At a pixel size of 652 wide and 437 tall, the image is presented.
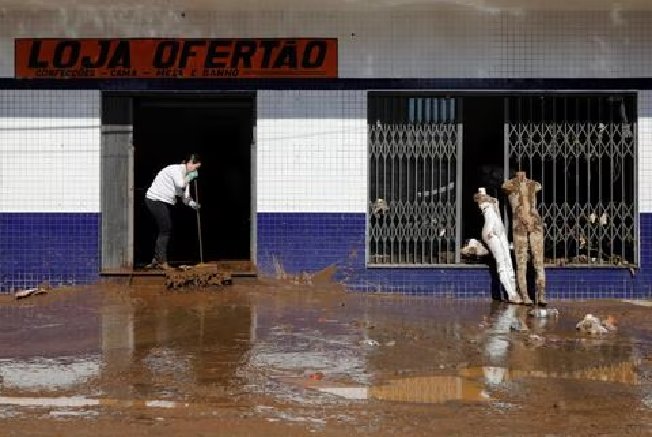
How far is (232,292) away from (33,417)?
5.15 m

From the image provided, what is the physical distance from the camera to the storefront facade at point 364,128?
1088 cm

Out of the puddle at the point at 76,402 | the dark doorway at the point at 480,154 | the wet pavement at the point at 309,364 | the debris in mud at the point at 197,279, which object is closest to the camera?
the wet pavement at the point at 309,364

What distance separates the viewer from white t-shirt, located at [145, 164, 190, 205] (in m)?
11.6

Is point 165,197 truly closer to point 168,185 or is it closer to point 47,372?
point 168,185

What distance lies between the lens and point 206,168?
16453mm

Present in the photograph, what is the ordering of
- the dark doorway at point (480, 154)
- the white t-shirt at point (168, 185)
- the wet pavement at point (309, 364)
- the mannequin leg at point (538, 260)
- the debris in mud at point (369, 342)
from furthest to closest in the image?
the white t-shirt at point (168, 185)
the dark doorway at point (480, 154)
the mannequin leg at point (538, 260)
the debris in mud at point (369, 342)
the wet pavement at point (309, 364)

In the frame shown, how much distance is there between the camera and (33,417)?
564cm

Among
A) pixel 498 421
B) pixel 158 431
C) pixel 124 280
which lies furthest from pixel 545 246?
pixel 158 431

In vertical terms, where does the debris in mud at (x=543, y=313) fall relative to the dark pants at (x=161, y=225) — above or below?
below

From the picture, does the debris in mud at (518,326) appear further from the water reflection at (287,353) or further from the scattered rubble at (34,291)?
the scattered rubble at (34,291)

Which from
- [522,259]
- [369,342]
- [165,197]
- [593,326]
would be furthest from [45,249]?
[593,326]

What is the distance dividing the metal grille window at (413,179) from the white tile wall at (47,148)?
3.36 metres

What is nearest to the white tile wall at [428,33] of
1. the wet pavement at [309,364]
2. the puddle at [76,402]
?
the wet pavement at [309,364]

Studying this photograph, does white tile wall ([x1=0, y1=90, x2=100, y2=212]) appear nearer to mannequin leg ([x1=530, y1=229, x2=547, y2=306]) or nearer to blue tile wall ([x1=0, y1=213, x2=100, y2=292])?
blue tile wall ([x1=0, y1=213, x2=100, y2=292])
